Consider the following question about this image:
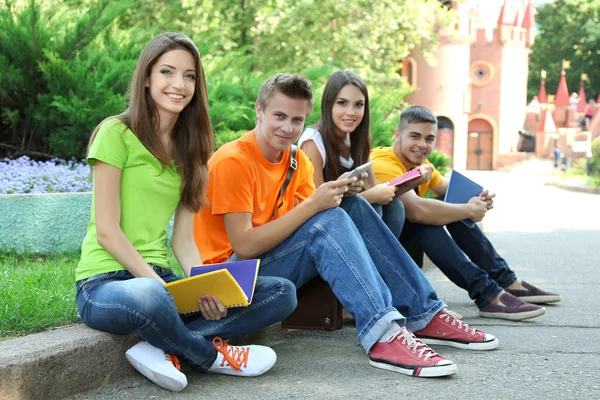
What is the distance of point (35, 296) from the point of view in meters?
3.54

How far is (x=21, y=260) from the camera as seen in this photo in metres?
5.11

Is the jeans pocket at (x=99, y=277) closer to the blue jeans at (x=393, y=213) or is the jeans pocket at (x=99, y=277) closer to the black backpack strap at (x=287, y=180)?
the black backpack strap at (x=287, y=180)

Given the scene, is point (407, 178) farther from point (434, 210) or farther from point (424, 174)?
point (434, 210)

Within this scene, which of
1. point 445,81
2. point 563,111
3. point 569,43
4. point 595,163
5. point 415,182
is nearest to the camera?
point 415,182

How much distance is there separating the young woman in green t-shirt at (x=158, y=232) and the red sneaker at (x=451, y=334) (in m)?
0.77

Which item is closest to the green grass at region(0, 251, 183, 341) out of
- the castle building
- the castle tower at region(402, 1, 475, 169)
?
the castle tower at region(402, 1, 475, 169)

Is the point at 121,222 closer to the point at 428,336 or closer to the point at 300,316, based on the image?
the point at 300,316

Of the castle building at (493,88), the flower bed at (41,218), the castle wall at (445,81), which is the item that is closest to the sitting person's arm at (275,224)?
the flower bed at (41,218)

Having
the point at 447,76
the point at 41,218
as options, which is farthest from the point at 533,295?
the point at 447,76

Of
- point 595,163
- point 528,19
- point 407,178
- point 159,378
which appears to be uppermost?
point 528,19

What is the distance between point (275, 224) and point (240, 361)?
601 millimetres

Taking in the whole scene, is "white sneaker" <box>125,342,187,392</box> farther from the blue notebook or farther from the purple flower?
the purple flower

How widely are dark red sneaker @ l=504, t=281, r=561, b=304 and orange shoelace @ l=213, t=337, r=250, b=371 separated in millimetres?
2207

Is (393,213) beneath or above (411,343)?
above
